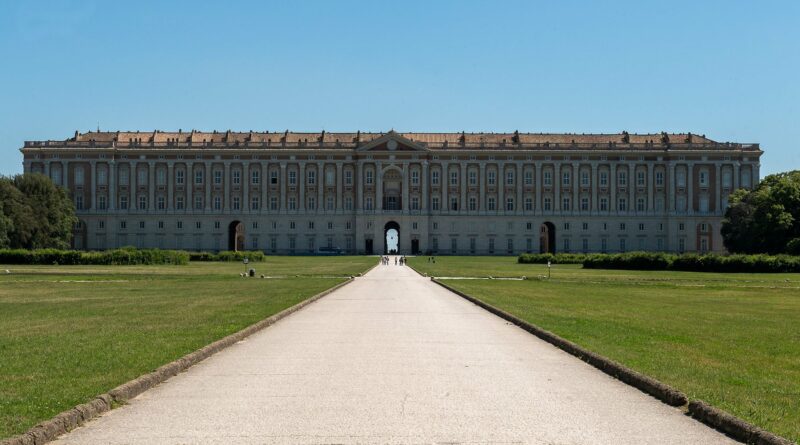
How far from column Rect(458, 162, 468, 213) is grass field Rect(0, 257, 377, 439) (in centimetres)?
10088

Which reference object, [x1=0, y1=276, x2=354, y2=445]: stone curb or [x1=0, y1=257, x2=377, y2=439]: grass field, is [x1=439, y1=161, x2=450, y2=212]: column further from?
[x1=0, y1=276, x2=354, y2=445]: stone curb

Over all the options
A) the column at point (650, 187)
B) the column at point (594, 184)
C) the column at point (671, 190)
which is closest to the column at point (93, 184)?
the column at point (594, 184)

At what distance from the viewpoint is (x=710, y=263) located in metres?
67.7

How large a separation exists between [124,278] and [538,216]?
314 feet

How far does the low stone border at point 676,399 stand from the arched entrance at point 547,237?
120668mm

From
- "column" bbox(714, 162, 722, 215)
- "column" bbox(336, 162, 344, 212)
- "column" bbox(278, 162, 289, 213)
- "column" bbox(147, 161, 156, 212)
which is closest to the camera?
"column" bbox(714, 162, 722, 215)

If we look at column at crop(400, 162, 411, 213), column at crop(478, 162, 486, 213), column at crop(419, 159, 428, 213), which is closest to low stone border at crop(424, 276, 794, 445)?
column at crop(400, 162, 411, 213)

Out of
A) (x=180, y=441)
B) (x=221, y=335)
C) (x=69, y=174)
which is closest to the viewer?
(x=180, y=441)

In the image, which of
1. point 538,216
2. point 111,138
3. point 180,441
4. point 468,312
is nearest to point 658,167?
point 538,216

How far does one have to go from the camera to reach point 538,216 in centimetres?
13750

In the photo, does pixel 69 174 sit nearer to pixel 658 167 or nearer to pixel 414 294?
pixel 658 167

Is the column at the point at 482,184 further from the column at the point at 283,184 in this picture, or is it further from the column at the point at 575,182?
the column at the point at 283,184

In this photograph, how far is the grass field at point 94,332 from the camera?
11.3 meters

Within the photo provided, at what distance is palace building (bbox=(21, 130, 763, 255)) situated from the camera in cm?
13525
